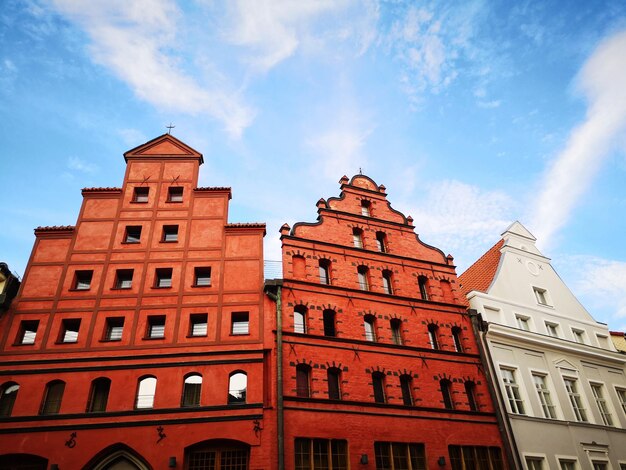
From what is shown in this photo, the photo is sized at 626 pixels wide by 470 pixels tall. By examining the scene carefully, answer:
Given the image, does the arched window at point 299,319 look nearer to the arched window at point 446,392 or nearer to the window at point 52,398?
the arched window at point 446,392

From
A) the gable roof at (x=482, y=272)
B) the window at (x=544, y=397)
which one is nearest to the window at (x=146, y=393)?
the gable roof at (x=482, y=272)

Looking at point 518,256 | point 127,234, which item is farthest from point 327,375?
point 518,256

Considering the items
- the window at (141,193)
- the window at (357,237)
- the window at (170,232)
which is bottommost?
the window at (170,232)

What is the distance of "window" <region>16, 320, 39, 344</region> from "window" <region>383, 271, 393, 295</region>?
659 inches

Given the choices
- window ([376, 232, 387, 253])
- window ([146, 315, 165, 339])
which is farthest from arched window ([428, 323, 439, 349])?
window ([146, 315, 165, 339])

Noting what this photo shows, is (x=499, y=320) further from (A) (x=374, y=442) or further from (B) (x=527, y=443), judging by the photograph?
(A) (x=374, y=442)

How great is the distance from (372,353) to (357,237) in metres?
7.21

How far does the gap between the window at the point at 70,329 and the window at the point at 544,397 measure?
75.9 feet

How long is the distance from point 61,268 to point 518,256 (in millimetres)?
27319

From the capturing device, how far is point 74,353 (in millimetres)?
19453

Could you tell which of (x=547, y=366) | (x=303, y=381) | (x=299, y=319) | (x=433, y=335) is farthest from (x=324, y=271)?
(x=547, y=366)

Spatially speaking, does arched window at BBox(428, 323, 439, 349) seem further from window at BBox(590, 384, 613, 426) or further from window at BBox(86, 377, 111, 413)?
window at BBox(86, 377, 111, 413)

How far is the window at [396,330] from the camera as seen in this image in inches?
947

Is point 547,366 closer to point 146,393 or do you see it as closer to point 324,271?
point 324,271
